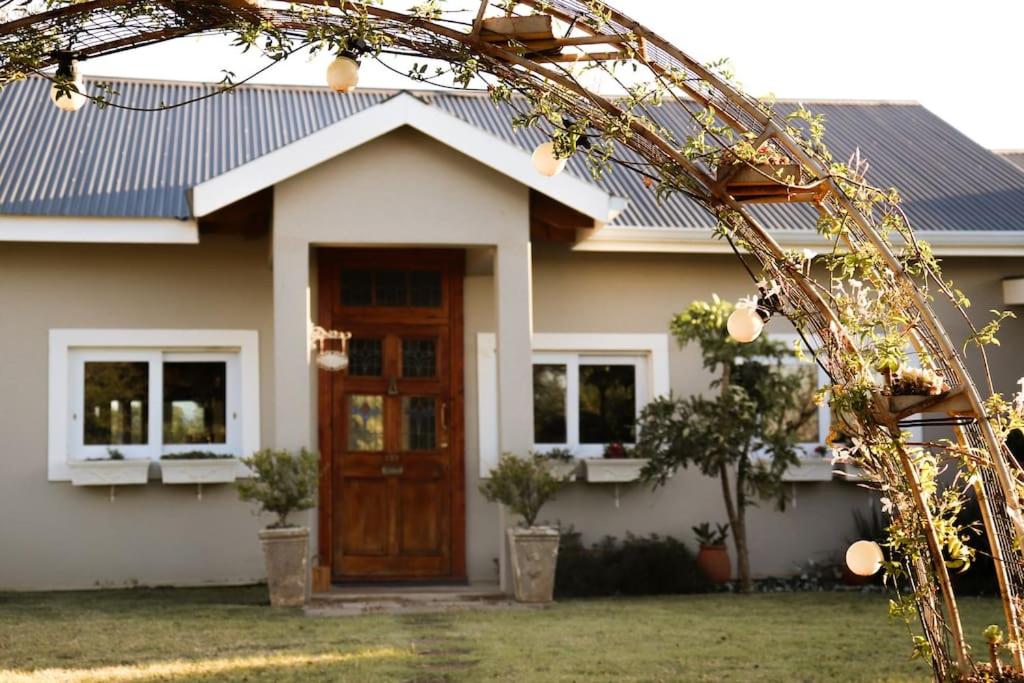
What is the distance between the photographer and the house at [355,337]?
1028cm

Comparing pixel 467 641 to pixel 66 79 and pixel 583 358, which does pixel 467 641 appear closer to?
pixel 66 79

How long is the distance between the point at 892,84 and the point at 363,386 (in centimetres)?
911

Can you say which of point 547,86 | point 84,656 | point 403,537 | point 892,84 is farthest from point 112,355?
point 892,84

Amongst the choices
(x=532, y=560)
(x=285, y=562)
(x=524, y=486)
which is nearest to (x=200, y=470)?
(x=285, y=562)

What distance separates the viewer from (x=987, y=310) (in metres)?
12.6

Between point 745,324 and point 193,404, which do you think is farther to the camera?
point 193,404

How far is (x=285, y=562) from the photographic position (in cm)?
954

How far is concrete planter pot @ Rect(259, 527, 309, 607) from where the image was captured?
9.51 metres

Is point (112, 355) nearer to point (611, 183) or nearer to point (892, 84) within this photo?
point (611, 183)

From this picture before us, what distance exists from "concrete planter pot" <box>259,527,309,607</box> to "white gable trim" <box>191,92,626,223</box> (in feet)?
8.50

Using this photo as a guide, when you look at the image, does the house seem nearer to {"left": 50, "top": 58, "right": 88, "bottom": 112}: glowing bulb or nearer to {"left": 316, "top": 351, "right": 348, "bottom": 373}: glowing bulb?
{"left": 316, "top": 351, "right": 348, "bottom": 373}: glowing bulb

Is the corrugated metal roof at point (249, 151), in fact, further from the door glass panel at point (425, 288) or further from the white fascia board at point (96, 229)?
the door glass panel at point (425, 288)

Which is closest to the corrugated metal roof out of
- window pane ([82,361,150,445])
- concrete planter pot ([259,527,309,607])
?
window pane ([82,361,150,445])

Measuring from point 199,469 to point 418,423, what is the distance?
1.96 metres
